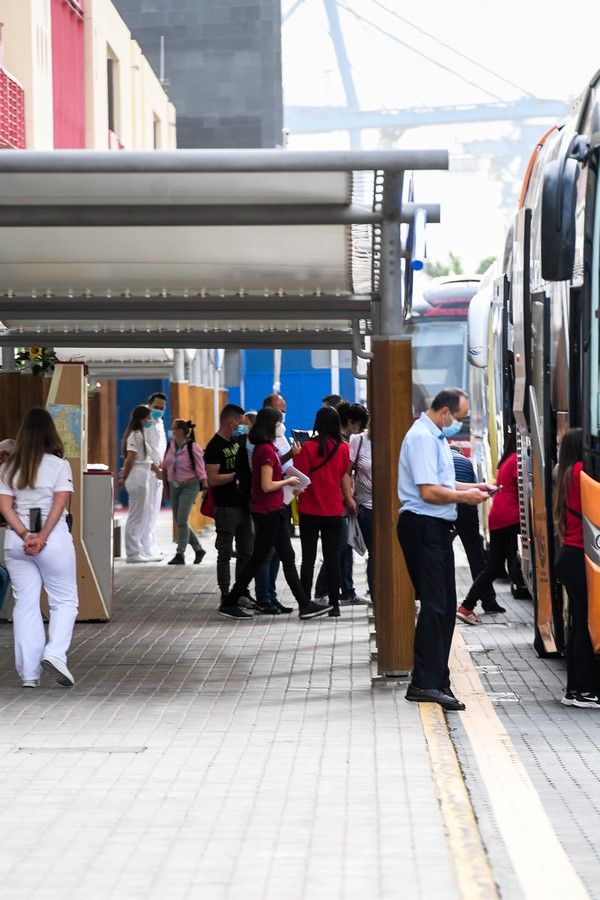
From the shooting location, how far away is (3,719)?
9641mm

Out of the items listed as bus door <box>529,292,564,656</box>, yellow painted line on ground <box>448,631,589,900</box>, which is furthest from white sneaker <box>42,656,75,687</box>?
bus door <box>529,292,564,656</box>

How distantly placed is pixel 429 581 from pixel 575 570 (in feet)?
3.04

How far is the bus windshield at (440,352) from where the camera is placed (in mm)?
35969

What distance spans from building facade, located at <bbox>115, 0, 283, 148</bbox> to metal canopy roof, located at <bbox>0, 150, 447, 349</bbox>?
107 ft

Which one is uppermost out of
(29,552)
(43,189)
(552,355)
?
(43,189)

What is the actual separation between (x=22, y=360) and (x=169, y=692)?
7.46 m

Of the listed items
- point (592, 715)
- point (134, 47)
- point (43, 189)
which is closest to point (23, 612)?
point (43, 189)

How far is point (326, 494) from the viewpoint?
15.0 m

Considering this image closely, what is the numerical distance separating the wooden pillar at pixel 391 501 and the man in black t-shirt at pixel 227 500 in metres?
4.48

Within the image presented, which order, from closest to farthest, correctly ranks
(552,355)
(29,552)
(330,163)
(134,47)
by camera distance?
1. (330,163)
2. (29,552)
3. (552,355)
4. (134,47)

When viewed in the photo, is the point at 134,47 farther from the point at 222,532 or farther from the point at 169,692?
the point at 169,692

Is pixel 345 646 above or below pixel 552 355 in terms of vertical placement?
below

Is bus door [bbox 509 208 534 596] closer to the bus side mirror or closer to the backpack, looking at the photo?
the bus side mirror

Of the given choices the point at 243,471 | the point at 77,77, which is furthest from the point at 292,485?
the point at 77,77
